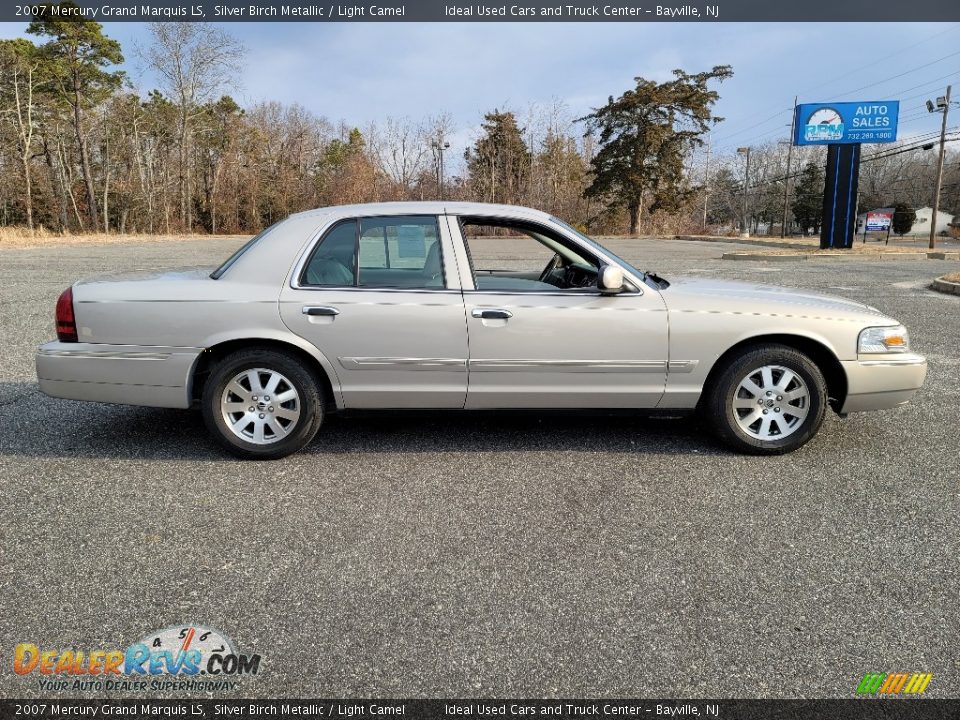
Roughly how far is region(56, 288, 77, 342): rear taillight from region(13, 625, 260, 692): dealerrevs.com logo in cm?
230

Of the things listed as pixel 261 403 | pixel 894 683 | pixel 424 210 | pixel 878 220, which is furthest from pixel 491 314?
pixel 878 220

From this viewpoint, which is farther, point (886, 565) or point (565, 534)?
point (565, 534)

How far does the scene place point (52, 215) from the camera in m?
50.8

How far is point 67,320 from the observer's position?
4105 millimetres

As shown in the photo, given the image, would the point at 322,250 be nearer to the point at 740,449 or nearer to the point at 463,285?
the point at 463,285

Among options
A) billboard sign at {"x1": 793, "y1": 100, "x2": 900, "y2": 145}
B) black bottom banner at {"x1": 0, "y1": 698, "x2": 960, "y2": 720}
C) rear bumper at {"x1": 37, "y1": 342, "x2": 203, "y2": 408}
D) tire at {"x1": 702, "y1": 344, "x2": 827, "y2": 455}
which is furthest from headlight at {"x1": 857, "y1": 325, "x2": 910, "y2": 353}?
billboard sign at {"x1": 793, "y1": 100, "x2": 900, "y2": 145}

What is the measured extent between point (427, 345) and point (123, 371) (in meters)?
1.85

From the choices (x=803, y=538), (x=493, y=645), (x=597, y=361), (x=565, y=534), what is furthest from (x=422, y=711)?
(x=597, y=361)

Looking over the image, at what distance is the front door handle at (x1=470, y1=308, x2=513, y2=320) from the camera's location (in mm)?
4055

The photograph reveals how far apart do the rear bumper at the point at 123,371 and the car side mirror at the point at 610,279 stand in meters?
2.44

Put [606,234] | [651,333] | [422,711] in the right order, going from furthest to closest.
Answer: [606,234], [651,333], [422,711]

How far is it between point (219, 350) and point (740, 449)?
3.30 meters

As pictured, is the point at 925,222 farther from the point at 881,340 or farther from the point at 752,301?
the point at 752,301

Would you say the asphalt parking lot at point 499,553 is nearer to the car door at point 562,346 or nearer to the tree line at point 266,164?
the car door at point 562,346
